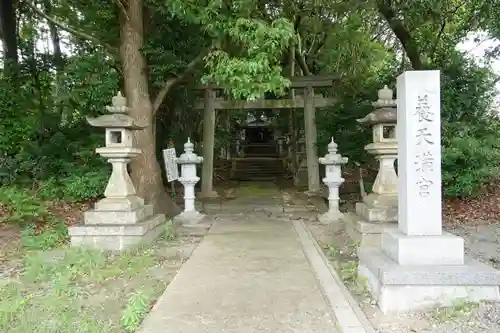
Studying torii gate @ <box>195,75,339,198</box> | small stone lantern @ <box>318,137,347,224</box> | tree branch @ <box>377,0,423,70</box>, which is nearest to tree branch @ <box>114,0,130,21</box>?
small stone lantern @ <box>318,137,347,224</box>

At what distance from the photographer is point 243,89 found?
6.62 m

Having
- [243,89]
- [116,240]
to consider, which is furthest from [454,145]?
[116,240]

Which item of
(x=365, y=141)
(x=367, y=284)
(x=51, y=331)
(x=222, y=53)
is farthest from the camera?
(x=365, y=141)

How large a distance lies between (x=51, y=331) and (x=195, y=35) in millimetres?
7214

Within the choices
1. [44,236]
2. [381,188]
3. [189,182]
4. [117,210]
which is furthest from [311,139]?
[44,236]

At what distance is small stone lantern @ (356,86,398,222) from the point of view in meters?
6.64

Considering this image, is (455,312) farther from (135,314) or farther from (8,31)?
(8,31)

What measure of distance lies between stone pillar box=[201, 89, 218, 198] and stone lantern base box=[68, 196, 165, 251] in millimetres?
6455

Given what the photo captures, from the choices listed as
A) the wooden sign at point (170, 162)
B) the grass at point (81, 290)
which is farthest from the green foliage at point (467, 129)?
the grass at point (81, 290)

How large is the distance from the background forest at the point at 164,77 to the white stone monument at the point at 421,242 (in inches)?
106

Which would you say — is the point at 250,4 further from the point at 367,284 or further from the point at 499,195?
the point at 499,195

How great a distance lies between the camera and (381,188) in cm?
691

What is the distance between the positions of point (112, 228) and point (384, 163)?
446 centimetres

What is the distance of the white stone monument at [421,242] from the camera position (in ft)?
12.8
